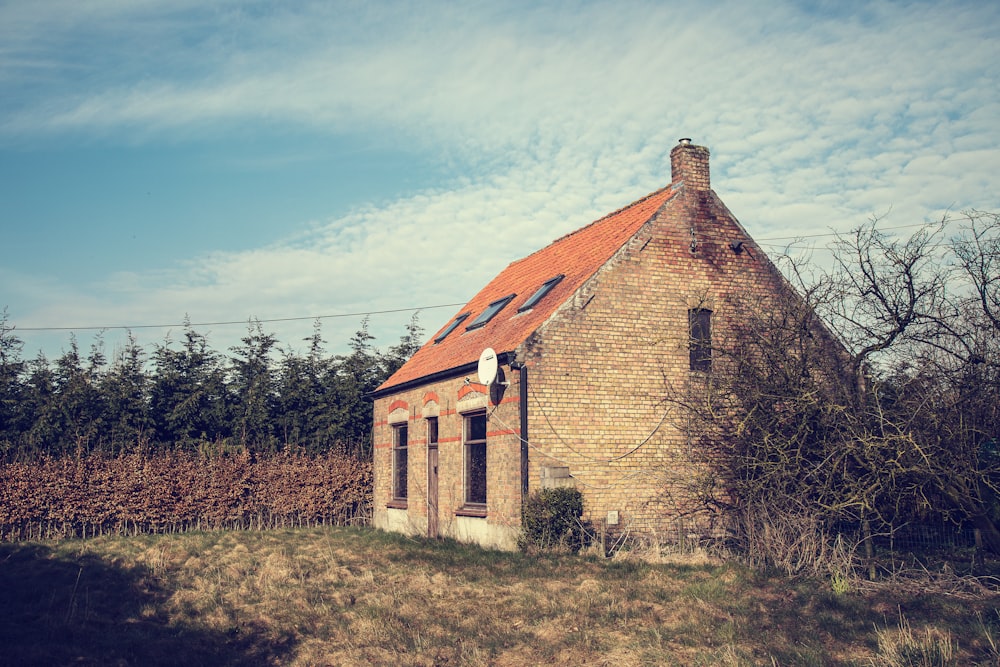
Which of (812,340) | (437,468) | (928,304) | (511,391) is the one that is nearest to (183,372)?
(437,468)

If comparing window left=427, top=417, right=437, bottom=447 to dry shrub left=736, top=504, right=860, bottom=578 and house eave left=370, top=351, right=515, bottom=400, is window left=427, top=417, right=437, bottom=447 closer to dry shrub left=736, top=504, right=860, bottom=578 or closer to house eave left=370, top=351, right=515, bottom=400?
house eave left=370, top=351, right=515, bottom=400

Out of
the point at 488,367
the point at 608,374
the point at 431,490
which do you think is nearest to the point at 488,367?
the point at 488,367

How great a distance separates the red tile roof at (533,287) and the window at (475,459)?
4.16ft

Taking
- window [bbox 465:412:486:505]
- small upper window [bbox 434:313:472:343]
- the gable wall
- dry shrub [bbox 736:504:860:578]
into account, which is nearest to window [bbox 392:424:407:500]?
small upper window [bbox 434:313:472:343]

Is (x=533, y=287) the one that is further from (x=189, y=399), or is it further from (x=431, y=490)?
(x=189, y=399)

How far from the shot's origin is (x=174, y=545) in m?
17.4

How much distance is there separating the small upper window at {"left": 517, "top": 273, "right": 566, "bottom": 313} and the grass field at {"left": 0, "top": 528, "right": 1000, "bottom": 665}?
17.7ft

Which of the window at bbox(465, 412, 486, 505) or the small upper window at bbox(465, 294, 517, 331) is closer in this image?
the window at bbox(465, 412, 486, 505)

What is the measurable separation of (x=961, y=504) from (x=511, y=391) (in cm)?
723

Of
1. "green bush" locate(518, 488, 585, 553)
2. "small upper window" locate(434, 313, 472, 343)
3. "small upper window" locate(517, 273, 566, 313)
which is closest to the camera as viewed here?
"green bush" locate(518, 488, 585, 553)

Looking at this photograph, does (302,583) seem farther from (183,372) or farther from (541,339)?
(183,372)

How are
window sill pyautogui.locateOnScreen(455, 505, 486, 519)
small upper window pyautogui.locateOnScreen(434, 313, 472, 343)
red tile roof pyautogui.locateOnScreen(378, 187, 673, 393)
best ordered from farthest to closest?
small upper window pyautogui.locateOnScreen(434, 313, 472, 343), red tile roof pyautogui.locateOnScreen(378, 187, 673, 393), window sill pyautogui.locateOnScreen(455, 505, 486, 519)

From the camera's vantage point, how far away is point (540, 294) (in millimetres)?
17250

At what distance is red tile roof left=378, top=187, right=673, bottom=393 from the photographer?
1603 centimetres
